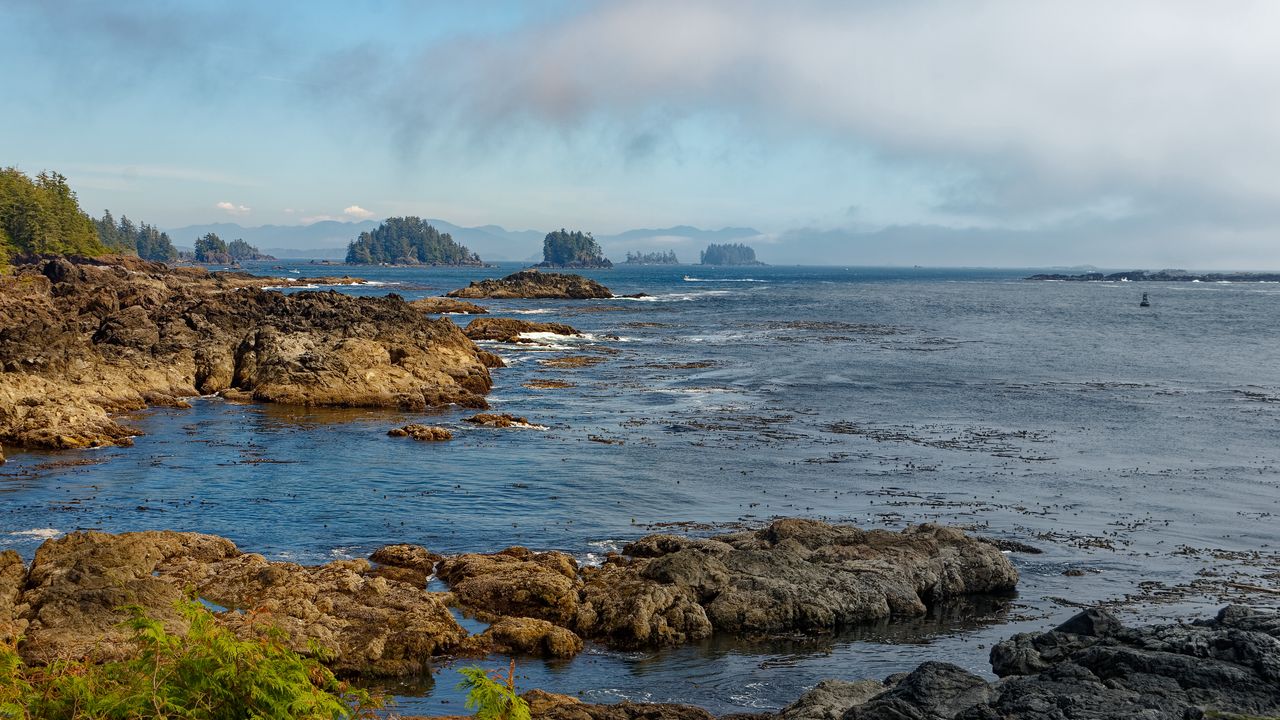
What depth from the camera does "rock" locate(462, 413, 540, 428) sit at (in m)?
46.4

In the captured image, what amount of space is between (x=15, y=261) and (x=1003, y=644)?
149 metres

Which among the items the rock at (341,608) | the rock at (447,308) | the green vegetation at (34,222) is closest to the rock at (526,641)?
the rock at (341,608)

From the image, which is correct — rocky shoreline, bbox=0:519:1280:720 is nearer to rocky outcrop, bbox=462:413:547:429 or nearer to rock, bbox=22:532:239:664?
rock, bbox=22:532:239:664

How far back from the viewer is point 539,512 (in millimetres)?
31391

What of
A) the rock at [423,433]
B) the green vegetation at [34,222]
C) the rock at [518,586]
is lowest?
the rock at [423,433]

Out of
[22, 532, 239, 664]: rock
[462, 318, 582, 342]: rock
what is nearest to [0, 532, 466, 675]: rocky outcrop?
[22, 532, 239, 664]: rock

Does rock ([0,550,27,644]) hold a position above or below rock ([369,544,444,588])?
above

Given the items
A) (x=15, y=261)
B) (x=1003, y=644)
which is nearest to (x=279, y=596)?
(x=1003, y=644)

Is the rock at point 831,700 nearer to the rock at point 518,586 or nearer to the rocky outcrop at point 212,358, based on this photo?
the rock at point 518,586

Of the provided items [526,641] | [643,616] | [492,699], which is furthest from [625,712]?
[492,699]

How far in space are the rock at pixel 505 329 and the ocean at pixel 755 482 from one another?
18149 millimetres

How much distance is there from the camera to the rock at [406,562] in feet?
79.3

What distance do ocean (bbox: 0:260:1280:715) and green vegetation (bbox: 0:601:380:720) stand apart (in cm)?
829

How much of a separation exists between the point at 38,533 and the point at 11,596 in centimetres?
808
